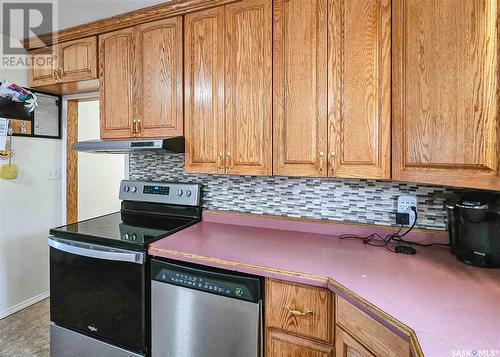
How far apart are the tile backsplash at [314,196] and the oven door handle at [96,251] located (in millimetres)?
680

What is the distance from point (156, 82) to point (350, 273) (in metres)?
1.54

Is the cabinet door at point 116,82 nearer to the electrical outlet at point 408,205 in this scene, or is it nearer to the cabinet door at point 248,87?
the cabinet door at point 248,87

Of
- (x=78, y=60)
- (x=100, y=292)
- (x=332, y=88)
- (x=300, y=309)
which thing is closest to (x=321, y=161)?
(x=332, y=88)

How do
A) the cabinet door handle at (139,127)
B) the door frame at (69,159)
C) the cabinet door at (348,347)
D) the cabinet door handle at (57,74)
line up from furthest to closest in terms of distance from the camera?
the door frame at (69,159) → the cabinet door handle at (57,74) → the cabinet door handle at (139,127) → the cabinet door at (348,347)

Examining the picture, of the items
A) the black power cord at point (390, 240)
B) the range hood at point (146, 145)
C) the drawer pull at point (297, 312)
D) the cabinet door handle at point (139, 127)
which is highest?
the cabinet door handle at point (139, 127)

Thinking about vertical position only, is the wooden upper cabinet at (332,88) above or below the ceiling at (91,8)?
below

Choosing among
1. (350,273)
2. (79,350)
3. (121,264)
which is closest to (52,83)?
(121,264)

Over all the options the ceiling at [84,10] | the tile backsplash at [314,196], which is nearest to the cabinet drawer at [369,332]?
the tile backsplash at [314,196]

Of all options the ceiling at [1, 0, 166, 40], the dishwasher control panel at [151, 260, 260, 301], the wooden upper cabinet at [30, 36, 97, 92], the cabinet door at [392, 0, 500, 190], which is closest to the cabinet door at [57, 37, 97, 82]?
the wooden upper cabinet at [30, 36, 97, 92]

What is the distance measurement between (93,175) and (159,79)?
1.98 meters

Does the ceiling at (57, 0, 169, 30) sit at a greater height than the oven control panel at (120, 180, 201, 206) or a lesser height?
greater

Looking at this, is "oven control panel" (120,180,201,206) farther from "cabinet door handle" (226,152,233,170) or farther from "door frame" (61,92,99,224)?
"door frame" (61,92,99,224)

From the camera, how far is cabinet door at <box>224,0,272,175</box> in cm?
148

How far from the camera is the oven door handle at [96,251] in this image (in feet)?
4.55
